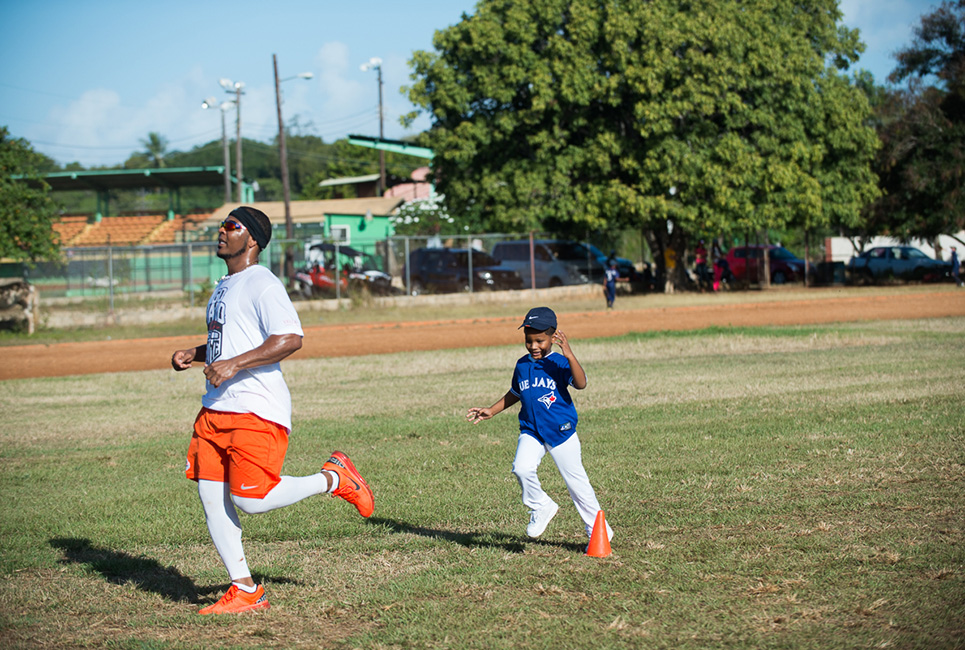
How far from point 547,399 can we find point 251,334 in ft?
5.81

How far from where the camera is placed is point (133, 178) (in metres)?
56.2

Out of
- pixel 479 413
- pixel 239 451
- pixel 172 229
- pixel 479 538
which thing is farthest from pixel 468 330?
pixel 172 229

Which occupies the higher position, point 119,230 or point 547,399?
point 119,230

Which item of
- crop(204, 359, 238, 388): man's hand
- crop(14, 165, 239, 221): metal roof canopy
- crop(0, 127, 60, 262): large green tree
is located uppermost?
crop(14, 165, 239, 221): metal roof canopy

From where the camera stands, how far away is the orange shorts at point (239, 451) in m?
4.45

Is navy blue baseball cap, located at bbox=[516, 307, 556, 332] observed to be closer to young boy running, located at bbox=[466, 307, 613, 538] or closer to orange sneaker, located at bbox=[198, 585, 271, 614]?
young boy running, located at bbox=[466, 307, 613, 538]

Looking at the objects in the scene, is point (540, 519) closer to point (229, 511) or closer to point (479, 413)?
point (479, 413)

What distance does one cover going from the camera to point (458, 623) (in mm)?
4391

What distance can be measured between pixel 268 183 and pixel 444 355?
3747 inches

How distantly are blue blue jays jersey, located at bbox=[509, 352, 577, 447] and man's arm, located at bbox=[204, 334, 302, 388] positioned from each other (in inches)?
56.2

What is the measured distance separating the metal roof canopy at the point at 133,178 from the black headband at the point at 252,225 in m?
52.0

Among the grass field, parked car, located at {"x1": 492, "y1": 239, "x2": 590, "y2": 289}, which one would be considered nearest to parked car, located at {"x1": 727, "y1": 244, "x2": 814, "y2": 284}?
parked car, located at {"x1": 492, "y1": 239, "x2": 590, "y2": 289}

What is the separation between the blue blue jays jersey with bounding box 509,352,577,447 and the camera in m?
5.26

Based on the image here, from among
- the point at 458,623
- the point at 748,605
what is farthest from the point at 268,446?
the point at 748,605
